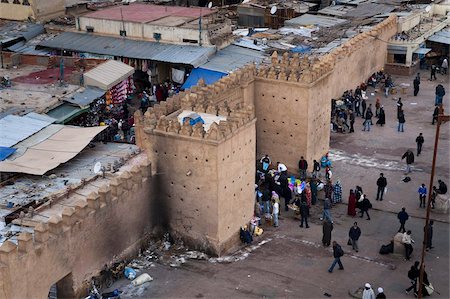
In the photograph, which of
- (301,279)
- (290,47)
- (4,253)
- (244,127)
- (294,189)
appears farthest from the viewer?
(290,47)

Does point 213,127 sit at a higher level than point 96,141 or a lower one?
higher

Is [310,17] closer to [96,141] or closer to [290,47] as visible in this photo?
[290,47]

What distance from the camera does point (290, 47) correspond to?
3475 centimetres

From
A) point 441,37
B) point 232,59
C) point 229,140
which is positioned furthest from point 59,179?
point 441,37

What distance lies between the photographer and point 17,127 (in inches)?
964

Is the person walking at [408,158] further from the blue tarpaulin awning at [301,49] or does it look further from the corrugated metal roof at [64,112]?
the corrugated metal roof at [64,112]

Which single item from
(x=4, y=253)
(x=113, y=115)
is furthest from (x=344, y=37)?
(x=4, y=253)

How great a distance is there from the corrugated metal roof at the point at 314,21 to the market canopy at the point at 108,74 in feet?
35.2

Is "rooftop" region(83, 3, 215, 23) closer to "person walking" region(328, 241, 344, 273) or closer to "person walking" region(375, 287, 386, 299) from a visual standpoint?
"person walking" region(328, 241, 344, 273)

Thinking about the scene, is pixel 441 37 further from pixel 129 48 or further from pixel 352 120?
pixel 129 48

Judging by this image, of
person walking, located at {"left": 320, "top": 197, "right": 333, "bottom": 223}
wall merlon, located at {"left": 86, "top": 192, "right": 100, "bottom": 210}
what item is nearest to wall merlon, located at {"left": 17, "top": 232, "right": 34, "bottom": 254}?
wall merlon, located at {"left": 86, "top": 192, "right": 100, "bottom": 210}

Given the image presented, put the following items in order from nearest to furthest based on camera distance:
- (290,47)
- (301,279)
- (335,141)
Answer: (301,279)
(335,141)
(290,47)

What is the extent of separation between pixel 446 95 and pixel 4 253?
25.1m

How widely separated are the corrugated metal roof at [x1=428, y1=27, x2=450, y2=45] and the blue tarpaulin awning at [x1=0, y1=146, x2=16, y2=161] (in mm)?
24997
